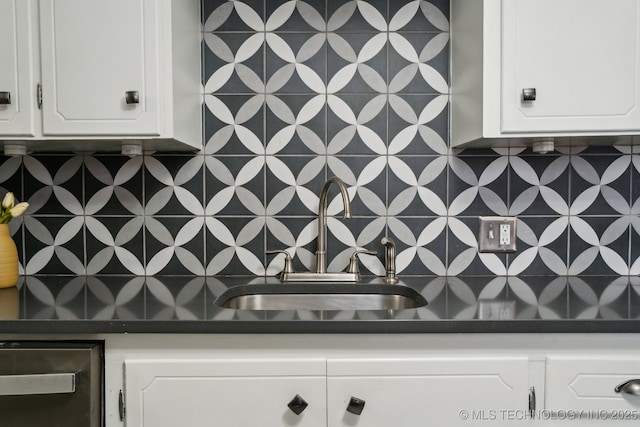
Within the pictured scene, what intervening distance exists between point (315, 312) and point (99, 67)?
2.83ft

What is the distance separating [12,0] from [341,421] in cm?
135

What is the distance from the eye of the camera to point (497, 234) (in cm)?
162

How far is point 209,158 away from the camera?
1611 millimetres

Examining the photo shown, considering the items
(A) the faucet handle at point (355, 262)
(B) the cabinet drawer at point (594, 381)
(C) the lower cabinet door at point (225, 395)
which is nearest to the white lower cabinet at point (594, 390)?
(B) the cabinet drawer at point (594, 381)

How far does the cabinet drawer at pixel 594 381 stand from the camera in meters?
1.06

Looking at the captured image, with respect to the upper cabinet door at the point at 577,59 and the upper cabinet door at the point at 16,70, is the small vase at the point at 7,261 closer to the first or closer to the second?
the upper cabinet door at the point at 16,70

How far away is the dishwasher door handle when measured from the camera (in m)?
1.00

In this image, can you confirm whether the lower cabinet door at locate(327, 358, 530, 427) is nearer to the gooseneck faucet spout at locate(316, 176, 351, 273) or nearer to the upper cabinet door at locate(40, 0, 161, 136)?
the gooseneck faucet spout at locate(316, 176, 351, 273)

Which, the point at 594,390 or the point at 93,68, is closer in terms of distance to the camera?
the point at 594,390

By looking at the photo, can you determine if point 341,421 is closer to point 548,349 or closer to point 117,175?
point 548,349

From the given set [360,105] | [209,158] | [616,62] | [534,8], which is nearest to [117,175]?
[209,158]

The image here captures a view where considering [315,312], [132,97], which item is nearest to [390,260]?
[315,312]

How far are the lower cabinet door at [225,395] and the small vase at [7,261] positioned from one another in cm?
64

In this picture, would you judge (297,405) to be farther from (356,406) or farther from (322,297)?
(322,297)
